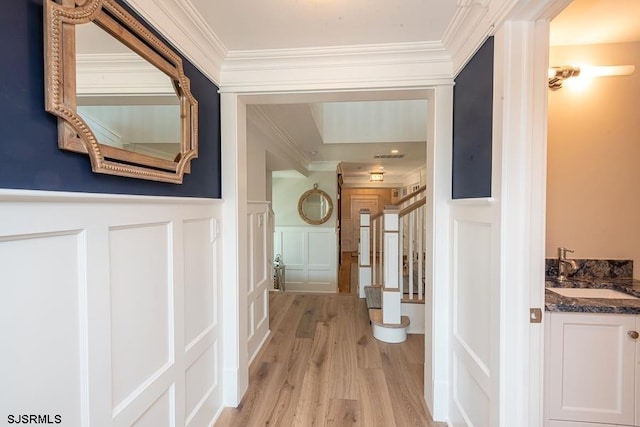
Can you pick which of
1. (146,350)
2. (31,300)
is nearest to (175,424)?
(146,350)

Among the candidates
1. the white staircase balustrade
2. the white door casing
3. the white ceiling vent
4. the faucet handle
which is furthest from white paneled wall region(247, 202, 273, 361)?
the white door casing

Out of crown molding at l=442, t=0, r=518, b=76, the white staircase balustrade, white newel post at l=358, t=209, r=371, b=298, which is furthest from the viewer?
white newel post at l=358, t=209, r=371, b=298

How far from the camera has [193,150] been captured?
1.49 meters

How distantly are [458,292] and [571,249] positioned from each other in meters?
0.83

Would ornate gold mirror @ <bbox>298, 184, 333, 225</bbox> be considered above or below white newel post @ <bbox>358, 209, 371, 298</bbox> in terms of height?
above

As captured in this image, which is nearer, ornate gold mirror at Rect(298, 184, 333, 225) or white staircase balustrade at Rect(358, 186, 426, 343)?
white staircase balustrade at Rect(358, 186, 426, 343)

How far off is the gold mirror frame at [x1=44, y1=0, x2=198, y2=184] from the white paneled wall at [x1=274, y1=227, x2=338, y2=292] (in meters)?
4.87

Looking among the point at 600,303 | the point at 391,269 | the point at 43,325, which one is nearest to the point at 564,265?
the point at 600,303

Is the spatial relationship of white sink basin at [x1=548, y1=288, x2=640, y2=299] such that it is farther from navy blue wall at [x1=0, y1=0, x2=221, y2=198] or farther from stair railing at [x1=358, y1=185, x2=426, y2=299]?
navy blue wall at [x1=0, y1=0, x2=221, y2=198]

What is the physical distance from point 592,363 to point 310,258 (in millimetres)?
4975

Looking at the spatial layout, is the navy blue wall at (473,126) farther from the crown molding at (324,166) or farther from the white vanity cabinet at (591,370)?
the crown molding at (324,166)

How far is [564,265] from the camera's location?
179 cm

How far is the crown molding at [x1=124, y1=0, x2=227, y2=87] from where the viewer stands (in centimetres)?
122

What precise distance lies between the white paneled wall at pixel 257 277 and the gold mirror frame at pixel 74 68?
123 cm
